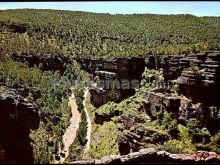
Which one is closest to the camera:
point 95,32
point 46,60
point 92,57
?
point 46,60

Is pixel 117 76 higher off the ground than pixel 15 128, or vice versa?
pixel 117 76

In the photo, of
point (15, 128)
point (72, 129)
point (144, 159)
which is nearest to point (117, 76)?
point (72, 129)

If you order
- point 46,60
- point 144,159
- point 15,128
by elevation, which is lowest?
point 15,128

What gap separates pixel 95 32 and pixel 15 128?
82.2m

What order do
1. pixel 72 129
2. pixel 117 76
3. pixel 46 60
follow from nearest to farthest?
pixel 72 129, pixel 117 76, pixel 46 60

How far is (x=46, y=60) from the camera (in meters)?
91.8

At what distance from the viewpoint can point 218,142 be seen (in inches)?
1671

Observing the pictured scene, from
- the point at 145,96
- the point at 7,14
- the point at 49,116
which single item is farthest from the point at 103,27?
the point at 145,96

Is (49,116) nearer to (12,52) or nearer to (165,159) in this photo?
(12,52)

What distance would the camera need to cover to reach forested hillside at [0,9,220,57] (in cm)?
10087

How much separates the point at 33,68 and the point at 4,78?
2119cm

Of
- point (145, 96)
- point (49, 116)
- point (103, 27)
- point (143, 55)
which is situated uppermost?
point (103, 27)

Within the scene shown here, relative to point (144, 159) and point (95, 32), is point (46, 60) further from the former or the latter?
point (144, 159)

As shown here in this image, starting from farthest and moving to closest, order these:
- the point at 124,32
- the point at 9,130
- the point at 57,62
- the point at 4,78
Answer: the point at 124,32
the point at 57,62
the point at 4,78
the point at 9,130
